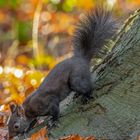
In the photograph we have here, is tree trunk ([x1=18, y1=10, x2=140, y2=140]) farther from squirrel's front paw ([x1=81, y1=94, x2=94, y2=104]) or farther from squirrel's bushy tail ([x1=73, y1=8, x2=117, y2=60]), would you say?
squirrel's bushy tail ([x1=73, y1=8, x2=117, y2=60])

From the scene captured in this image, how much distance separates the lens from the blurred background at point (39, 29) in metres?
11.8

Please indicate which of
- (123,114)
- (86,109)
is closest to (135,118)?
(123,114)

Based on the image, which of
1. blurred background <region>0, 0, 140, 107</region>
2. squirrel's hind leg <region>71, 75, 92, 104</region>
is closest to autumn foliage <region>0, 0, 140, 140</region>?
blurred background <region>0, 0, 140, 107</region>

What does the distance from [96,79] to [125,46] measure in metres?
0.38

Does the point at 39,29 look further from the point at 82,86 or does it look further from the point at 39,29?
the point at 82,86

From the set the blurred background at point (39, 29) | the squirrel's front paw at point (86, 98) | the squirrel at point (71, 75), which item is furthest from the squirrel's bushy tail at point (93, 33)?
the blurred background at point (39, 29)

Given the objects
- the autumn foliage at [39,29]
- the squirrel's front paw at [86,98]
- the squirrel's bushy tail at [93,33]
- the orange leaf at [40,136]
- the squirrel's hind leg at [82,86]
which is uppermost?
the autumn foliage at [39,29]

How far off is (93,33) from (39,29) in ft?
27.4

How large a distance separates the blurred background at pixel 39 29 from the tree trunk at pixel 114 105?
4.99 m

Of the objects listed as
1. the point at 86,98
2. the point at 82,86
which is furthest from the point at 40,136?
the point at 82,86

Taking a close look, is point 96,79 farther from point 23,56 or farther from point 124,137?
point 23,56

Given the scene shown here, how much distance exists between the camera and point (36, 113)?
18.8ft

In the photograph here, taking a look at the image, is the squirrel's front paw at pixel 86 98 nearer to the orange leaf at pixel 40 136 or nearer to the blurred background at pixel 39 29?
the orange leaf at pixel 40 136

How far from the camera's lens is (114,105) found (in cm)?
507
